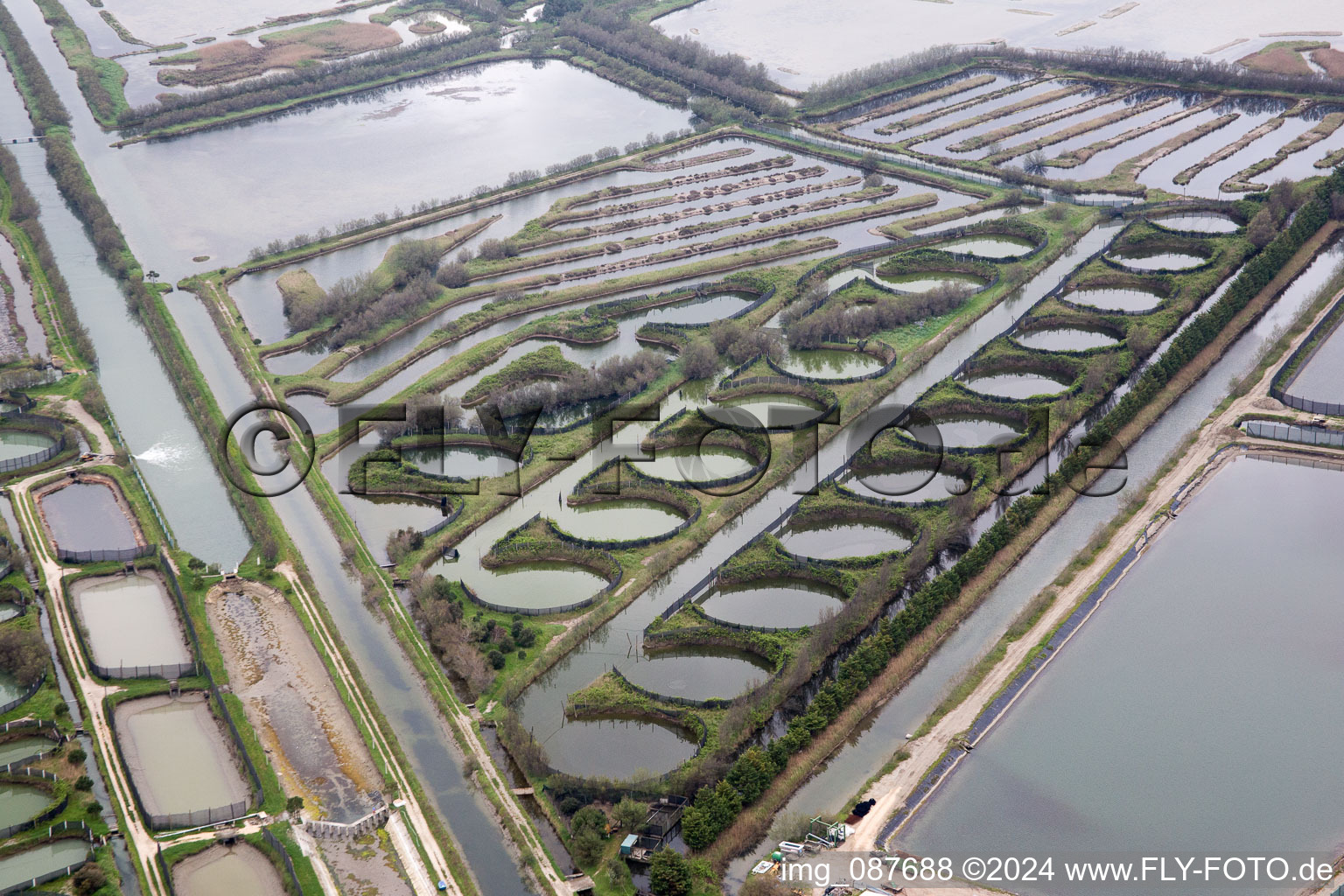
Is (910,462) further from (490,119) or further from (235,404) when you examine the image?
(490,119)

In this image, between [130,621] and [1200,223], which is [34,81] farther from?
[1200,223]

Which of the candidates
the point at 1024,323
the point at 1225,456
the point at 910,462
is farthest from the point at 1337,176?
the point at 910,462

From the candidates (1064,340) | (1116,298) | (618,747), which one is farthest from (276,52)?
(618,747)

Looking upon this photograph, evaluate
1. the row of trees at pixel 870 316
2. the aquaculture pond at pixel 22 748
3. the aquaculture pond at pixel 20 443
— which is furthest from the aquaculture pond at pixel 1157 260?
the aquaculture pond at pixel 22 748

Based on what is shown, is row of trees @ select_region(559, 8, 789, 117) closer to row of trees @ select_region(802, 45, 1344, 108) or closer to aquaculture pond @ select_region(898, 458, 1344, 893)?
row of trees @ select_region(802, 45, 1344, 108)

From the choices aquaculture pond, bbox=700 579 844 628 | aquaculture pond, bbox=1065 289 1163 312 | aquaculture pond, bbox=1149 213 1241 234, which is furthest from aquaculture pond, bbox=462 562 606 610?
aquaculture pond, bbox=1149 213 1241 234
